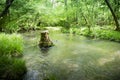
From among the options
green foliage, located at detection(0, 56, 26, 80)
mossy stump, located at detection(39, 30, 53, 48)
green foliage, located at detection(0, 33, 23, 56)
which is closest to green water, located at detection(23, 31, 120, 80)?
green foliage, located at detection(0, 56, 26, 80)

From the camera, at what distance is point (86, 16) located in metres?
29.9

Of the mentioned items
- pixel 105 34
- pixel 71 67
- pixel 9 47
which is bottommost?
pixel 71 67

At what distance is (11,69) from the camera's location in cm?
802

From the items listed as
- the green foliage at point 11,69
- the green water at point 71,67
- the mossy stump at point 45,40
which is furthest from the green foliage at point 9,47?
the mossy stump at point 45,40

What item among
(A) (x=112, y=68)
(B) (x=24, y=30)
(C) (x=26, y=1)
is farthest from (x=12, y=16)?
(B) (x=24, y=30)

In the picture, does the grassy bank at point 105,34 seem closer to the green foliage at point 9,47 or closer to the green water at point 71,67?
the green water at point 71,67

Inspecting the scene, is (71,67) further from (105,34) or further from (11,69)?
(105,34)

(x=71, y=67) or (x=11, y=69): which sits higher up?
(x=11, y=69)

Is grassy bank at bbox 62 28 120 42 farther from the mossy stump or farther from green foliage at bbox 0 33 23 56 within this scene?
green foliage at bbox 0 33 23 56

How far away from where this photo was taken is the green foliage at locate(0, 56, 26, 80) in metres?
7.93

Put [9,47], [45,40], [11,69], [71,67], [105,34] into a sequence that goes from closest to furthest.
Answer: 1. [11,69]
2. [71,67]
3. [9,47]
4. [45,40]
5. [105,34]

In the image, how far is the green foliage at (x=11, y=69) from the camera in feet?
26.0

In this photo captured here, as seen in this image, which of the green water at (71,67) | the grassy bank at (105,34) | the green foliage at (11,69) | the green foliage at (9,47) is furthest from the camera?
the grassy bank at (105,34)

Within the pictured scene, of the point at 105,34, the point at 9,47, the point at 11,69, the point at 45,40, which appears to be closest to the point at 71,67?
the point at 11,69
